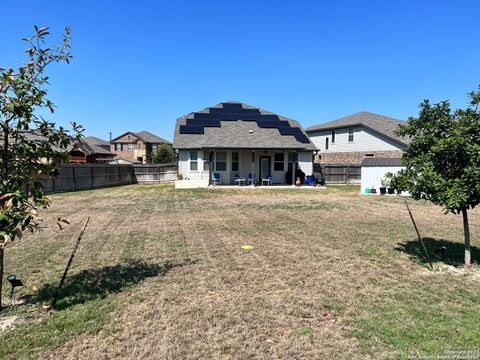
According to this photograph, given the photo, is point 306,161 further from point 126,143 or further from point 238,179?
point 126,143

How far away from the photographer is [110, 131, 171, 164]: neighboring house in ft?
215

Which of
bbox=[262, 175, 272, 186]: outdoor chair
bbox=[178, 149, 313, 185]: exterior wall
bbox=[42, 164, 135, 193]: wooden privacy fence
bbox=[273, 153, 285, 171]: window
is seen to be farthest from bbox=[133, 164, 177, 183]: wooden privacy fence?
bbox=[273, 153, 285, 171]: window

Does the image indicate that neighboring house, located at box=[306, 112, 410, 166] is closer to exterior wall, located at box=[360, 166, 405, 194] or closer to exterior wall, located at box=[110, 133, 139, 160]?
exterior wall, located at box=[360, 166, 405, 194]

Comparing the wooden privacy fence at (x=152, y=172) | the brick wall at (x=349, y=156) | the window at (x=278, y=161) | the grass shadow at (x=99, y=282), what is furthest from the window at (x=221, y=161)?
the grass shadow at (x=99, y=282)

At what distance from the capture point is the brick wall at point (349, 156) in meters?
27.7

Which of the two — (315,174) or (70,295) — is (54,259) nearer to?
(70,295)

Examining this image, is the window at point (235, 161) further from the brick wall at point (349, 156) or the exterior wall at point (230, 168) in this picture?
the brick wall at point (349, 156)

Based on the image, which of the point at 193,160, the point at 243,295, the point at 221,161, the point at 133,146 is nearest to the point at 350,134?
the point at 221,161

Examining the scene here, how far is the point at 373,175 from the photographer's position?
61.9ft

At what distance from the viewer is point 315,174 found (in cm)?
2656

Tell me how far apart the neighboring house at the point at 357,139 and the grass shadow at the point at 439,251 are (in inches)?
826

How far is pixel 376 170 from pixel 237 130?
11.1 metres

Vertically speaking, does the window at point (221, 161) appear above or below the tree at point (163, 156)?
below

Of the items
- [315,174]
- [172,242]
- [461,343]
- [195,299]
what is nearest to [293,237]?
[172,242]
